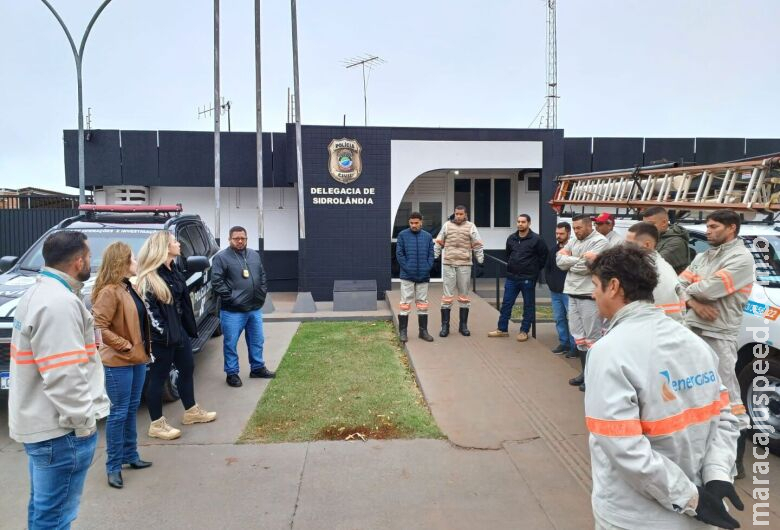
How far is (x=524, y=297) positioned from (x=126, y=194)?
11.0m

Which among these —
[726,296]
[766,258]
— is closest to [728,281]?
A: [726,296]

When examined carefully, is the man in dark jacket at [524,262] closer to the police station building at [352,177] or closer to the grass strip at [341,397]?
the grass strip at [341,397]

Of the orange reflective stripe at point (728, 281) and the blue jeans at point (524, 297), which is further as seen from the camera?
the blue jeans at point (524, 297)

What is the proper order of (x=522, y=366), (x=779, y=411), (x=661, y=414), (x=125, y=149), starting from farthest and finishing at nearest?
(x=125, y=149) → (x=522, y=366) → (x=779, y=411) → (x=661, y=414)

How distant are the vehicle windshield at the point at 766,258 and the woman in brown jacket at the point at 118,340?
199 inches

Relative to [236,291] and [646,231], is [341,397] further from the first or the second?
[646,231]

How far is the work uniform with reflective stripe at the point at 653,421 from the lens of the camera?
1737 millimetres

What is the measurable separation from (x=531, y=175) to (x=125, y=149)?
10.7 metres

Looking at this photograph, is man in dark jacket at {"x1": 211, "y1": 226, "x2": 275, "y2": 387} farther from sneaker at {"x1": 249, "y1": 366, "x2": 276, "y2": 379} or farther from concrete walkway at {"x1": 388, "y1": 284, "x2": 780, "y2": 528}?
concrete walkway at {"x1": 388, "y1": 284, "x2": 780, "y2": 528}

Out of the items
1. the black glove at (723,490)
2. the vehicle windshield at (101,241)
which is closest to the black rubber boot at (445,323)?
the vehicle windshield at (101,241)

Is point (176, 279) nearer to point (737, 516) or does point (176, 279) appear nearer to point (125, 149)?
point (737, 516)

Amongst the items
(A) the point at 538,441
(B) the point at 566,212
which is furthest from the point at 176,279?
(B) the point at 566,212

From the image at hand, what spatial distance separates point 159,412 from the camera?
4.70 metres

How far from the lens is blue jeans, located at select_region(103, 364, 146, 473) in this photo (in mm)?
3857
